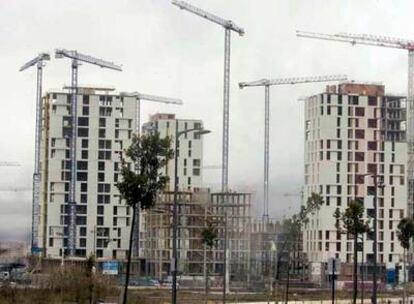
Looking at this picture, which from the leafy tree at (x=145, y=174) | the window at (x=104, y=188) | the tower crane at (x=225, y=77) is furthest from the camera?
the window at (x=104, y=188)

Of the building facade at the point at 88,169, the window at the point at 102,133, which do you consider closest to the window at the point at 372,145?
the building facade at the point at 88,169

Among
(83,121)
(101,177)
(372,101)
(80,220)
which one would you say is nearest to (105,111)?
(83,121)

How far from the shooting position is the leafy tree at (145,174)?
44.5 m

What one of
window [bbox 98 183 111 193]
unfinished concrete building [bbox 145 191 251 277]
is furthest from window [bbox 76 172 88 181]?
unfinished concrete building [bbox 145 191 251 277]

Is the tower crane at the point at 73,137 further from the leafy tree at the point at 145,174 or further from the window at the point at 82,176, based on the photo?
the leafy tree at the point at 145,174

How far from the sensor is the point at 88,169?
18550cm

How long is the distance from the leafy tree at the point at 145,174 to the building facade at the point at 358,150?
128 m

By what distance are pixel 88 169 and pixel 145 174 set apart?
142215 millimetres

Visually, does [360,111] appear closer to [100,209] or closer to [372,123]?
[372,123]

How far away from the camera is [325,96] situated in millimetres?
174750

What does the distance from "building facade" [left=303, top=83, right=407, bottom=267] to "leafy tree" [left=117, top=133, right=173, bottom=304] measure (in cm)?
12794

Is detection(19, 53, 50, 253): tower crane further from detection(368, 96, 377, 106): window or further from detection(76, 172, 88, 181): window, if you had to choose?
detection(368, 96, 377, 106): window

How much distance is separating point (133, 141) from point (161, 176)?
230cm

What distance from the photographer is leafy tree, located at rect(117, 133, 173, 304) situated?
44.5 meters
